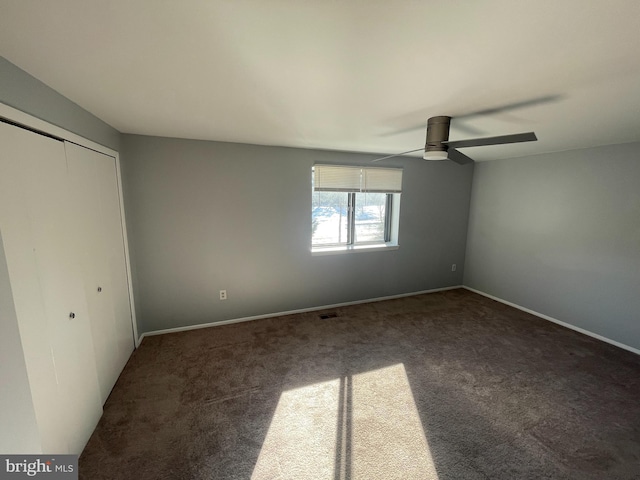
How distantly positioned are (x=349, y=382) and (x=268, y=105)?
90.5 inches

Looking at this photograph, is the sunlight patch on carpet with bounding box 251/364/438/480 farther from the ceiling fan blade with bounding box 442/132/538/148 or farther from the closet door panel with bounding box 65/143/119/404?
the ceiling fan blade with bounding box 442/132/538/148

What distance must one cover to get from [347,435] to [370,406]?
32 centimetres

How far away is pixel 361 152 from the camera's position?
138 inches

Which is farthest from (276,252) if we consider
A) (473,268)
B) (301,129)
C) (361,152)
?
(473,268)

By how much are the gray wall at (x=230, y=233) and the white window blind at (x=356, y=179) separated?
0.39ft

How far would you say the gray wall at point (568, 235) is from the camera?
8.93 feet

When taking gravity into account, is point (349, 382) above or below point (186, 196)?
below

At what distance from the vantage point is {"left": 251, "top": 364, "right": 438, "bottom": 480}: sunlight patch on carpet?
1.49m

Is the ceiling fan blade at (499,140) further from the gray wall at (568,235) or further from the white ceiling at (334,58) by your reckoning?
the gray wall at (568,235)

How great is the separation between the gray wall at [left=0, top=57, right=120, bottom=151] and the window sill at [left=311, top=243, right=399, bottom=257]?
2489mm

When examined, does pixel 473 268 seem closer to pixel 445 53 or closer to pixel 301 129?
pixel 301 129

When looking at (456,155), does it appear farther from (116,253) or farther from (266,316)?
(116,253)

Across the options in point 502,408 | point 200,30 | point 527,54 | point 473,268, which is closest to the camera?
point 200,30

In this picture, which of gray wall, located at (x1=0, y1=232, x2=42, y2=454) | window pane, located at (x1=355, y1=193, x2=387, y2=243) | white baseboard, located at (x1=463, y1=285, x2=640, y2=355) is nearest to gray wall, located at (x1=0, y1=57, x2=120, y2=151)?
gray wall, located at (x1=0, y1=232, x2=42, y2=454)
